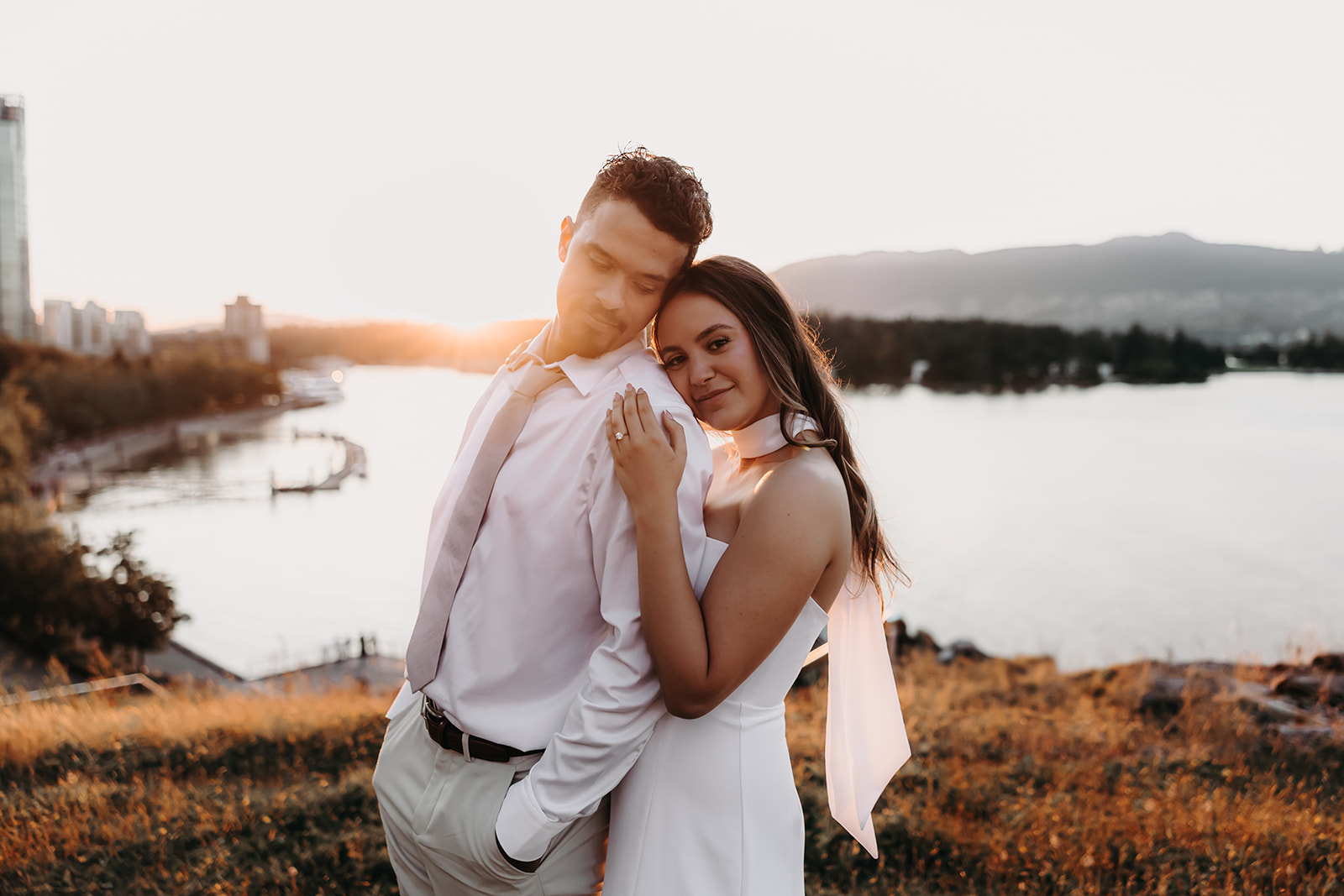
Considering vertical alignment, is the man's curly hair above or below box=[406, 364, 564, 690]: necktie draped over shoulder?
above

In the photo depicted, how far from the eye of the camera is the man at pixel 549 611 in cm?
141

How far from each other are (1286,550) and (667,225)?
42.6 meters

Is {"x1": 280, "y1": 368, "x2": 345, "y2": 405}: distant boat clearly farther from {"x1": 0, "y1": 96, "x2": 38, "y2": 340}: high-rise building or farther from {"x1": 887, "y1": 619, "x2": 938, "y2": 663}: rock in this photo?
{"x1": 887, "y1": 619, "x2": 938, "y2": 663}: rock

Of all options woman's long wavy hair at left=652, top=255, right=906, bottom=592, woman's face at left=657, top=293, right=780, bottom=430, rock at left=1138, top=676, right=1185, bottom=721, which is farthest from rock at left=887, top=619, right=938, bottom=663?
woman's face at left=657, top=293, right=780, bottom=430

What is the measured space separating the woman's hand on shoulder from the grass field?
92.3 inches

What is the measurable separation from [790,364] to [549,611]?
0.78m

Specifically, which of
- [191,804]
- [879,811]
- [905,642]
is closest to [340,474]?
[905,642]

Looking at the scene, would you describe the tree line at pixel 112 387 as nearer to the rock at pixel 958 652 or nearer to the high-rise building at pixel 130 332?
the high-rise building at pixel 130 332

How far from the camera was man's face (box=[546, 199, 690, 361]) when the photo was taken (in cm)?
159

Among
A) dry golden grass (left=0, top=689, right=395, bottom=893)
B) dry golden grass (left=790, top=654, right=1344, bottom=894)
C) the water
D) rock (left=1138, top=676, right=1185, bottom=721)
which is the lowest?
the water

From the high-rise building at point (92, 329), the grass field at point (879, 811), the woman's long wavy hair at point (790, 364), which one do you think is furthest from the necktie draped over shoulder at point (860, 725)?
the high-rise building at point (92, 329)

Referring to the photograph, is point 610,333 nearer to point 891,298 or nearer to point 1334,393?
point 891,298

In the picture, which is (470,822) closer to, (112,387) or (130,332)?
(112,387)

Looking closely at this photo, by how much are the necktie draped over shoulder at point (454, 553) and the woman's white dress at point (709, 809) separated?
1.46 ft
